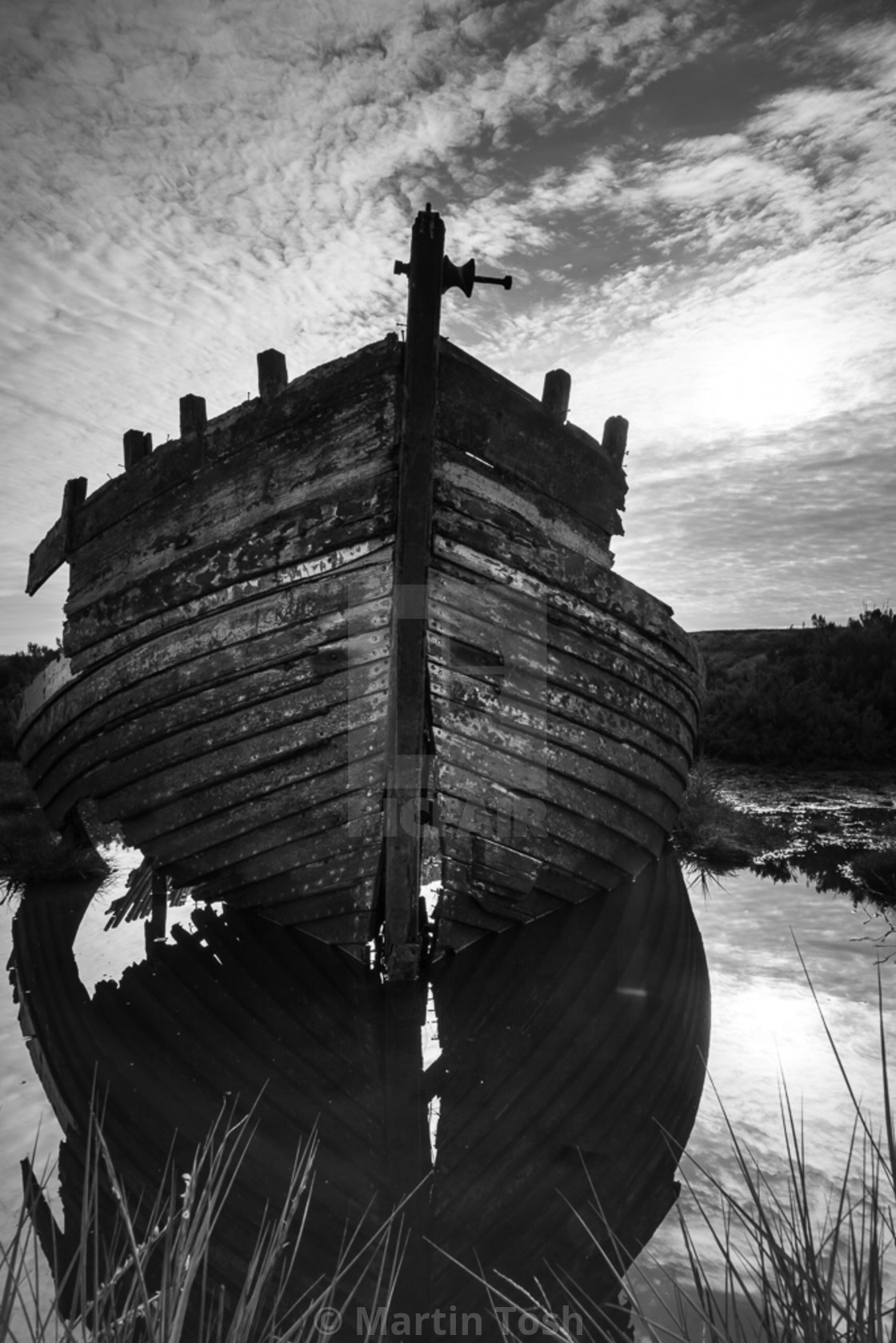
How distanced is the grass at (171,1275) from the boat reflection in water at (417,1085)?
5 centimetres

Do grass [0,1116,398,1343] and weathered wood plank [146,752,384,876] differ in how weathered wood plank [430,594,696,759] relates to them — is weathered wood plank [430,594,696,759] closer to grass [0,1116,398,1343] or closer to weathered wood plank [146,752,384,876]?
weathered wood plank [146,752,384,876]

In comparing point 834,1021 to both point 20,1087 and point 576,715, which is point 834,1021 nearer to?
point 576,715

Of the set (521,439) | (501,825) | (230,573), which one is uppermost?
(521,439)

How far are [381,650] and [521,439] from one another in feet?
3.97

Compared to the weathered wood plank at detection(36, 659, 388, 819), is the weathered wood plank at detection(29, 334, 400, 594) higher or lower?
higher

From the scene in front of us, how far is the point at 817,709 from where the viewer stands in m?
9.58

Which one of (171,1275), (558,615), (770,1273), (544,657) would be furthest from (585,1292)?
(558,615)

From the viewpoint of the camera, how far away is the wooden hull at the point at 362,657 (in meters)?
3.68

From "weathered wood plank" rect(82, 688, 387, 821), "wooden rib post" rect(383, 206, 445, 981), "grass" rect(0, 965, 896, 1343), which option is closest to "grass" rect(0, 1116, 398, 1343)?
A: "grass" rect(0, 965, 896, 1343)

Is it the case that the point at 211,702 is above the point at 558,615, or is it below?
below

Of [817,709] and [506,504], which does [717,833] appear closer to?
[506,504]

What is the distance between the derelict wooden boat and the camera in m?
3.63

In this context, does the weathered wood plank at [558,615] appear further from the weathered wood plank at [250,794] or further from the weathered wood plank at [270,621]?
the weathered wood plank at [250,794]

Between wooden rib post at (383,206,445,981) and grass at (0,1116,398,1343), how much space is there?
1.30 m
